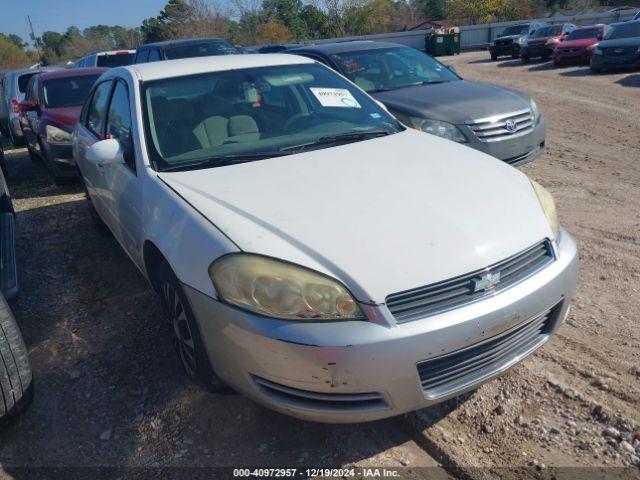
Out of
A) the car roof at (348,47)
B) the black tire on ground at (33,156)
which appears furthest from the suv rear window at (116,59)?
the car roof at (348,47)

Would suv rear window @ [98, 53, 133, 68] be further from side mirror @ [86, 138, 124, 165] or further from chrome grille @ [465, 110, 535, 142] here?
side mirror @ [86, 138, 124, 165]

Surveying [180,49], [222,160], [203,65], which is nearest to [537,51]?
[180,49]

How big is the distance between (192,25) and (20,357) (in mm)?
47350

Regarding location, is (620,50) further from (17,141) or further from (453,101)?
(17,141)

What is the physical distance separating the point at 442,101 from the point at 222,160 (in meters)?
3.69

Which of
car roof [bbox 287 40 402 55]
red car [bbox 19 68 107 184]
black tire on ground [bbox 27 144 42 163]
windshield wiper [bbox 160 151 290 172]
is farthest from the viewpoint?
black tire on ground [bbox 27 144 42 163]

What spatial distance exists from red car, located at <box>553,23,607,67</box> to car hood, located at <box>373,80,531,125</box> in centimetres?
1459

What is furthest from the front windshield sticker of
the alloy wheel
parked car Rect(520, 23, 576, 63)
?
parked car Rect(520, 23, 576, 63)

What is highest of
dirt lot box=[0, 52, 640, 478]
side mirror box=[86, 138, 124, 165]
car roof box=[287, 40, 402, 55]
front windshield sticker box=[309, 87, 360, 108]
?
car roof box=[287, 40, 402, 55]

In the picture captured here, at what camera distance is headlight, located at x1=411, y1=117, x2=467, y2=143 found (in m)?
5.73

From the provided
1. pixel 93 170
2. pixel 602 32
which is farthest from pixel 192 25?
pixel 93 170

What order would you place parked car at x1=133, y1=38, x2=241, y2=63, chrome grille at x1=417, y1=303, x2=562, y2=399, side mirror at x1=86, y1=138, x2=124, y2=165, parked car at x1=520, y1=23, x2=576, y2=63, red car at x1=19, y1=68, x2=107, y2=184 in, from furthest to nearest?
parked car at x1=520, y1=23, x2=576, y2=63, parked car at x1=133, y1=38, x2=241, y2=63, red car at x1=19, y1=68, x2=107, y2=184, side mirror at x1=86, y1=138, x2=124, y2=165, chrome grille at x1=417, y1=303, x2=562, y2=399

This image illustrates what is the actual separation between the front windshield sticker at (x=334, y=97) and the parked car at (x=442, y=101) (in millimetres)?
2036

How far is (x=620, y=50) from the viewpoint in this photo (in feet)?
51.1
